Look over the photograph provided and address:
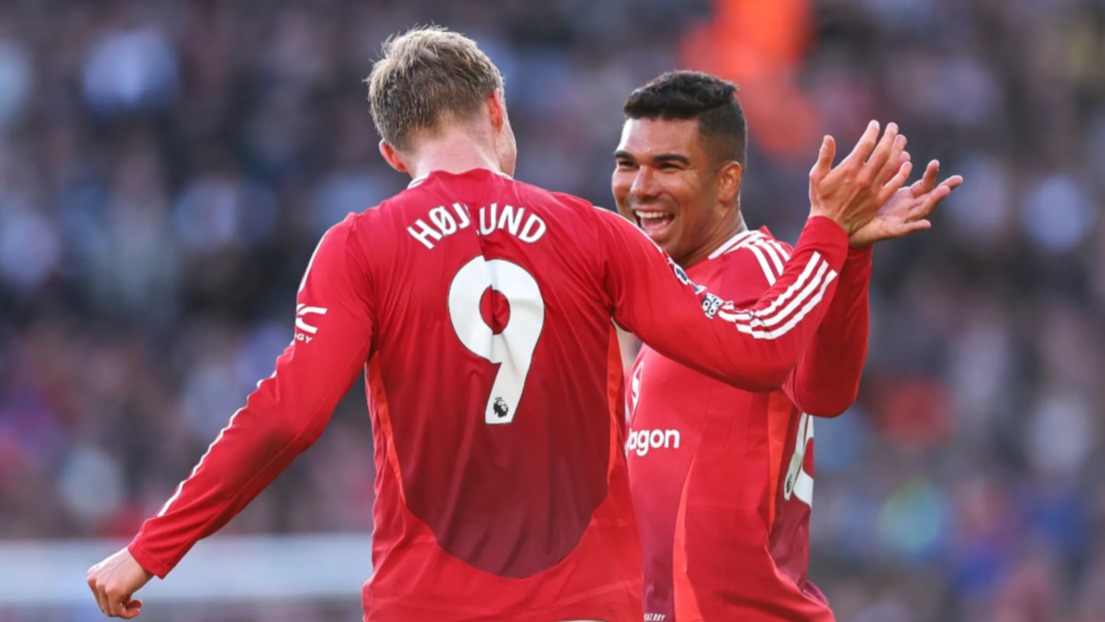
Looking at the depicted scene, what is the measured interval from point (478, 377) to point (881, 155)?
114 centimetres

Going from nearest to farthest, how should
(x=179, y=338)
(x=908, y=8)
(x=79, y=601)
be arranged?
(x=79, y=601) → (x=179, y=338) → (x=908, y=8)

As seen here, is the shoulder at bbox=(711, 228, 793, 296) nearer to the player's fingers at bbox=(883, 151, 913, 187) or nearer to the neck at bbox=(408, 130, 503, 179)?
the player's fingers at bbox=(883, 151, 913, 187)

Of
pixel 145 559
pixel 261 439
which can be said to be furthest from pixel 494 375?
pixel 145 559

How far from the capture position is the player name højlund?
4055 millimetres

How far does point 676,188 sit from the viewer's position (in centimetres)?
519

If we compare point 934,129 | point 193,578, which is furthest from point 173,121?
point 934,129

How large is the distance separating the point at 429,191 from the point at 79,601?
714 cm

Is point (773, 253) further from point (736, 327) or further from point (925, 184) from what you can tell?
point (736, 327)

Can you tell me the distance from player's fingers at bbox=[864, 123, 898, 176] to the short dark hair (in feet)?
3.33

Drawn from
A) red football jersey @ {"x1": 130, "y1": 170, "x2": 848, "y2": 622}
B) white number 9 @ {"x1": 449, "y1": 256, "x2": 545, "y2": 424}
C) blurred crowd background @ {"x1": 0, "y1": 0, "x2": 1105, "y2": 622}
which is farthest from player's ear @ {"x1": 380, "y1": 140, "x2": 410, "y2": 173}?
blurred crowd background @ {"x1": 0, "y1": 0, "x2": 1105, "y2": 622}

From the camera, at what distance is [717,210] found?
17.2 ft

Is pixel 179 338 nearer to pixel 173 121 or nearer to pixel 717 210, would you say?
pixel 173 121

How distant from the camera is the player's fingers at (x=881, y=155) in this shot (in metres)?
4.27

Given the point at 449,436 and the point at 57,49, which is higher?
the point at 57,49
